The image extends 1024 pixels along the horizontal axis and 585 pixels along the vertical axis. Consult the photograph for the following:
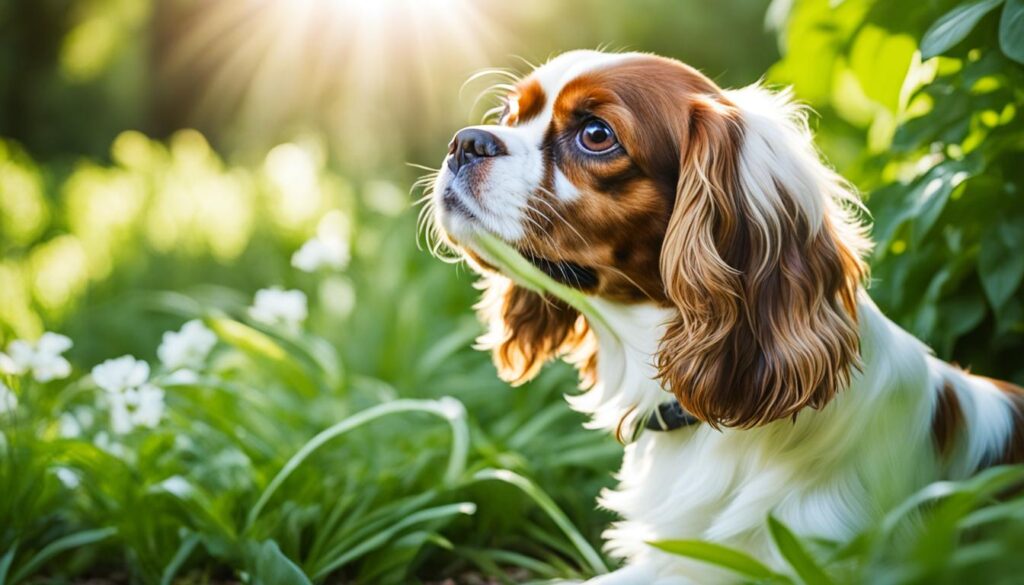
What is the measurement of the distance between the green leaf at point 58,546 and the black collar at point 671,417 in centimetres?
157

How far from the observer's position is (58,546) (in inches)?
115

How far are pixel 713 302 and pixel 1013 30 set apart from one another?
38.6 inches

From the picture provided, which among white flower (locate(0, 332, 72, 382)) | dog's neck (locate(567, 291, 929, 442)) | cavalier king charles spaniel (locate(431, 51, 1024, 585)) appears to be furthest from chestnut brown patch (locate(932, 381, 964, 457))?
white flower (locate(0, 332, 72, 382))

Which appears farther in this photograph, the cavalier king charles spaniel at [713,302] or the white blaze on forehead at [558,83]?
the white blaze on forehead at [558,83]

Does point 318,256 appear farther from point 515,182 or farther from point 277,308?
point 515,182

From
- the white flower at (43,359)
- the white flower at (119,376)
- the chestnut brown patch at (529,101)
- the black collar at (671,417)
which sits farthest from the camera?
the white flower at (43,359)

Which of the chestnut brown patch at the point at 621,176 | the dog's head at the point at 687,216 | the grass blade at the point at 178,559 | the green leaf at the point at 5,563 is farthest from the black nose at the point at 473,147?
the green leaf at the point at 5,563

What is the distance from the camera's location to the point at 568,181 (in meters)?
2.57

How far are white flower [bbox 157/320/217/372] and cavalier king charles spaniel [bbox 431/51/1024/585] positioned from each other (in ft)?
4.16

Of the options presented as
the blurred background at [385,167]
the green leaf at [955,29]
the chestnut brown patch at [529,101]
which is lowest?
the blurred background at [385,167]

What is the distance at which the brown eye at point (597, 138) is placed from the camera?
8.37 ft

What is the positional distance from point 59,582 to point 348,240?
3.09 m

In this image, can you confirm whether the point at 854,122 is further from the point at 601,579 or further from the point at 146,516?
the point at 146,516

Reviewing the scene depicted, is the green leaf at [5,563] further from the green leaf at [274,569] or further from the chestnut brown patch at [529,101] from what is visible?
the chestnut brown patch at [529,101]
